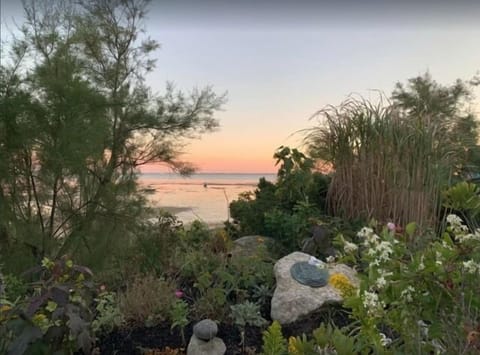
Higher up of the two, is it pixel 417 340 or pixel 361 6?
pixel 361 6

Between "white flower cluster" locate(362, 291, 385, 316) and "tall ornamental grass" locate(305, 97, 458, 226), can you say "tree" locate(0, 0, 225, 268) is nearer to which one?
"tall ornamental grass" locate(305, 97, 458, 226)

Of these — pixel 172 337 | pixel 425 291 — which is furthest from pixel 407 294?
pixel 172 337

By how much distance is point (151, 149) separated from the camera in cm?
473

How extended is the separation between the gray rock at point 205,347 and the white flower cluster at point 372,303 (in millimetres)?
1549

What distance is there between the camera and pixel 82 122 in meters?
3.72

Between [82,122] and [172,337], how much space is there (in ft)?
6.28

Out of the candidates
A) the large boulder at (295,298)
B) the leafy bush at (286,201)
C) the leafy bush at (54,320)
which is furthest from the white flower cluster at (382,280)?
the leafy bush at (286,201)

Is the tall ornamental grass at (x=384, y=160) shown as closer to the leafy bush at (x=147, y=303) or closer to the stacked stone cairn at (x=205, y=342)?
the leafy bush at (x=147, y=303)

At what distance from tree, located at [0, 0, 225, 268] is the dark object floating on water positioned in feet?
5.67

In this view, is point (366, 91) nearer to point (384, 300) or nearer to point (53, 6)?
point (53, 6)

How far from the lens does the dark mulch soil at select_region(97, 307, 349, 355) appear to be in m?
2.93

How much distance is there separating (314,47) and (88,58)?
2.56 meters

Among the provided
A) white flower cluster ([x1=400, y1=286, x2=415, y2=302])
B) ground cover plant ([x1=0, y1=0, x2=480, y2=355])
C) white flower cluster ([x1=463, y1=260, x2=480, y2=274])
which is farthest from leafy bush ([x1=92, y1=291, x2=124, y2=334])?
white flower cluster ([x1=463, y1=260, x2=480, y2=274])

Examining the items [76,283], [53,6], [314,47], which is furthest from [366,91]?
[76,283]
